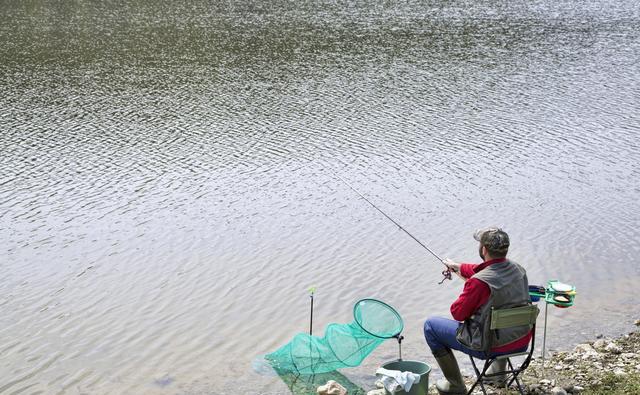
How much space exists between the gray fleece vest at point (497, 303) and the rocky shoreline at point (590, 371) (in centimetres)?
94

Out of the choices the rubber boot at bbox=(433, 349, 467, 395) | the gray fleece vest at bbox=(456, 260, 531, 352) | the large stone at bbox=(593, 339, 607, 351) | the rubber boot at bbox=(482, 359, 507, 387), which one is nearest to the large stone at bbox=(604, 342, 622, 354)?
the large stone at bbox=(593, 339, 607, 351)

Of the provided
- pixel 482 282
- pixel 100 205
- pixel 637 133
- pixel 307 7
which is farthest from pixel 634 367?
pixel 307 7

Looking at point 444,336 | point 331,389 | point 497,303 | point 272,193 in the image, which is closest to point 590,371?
point 444,336

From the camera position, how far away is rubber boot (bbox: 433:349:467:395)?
705 cm

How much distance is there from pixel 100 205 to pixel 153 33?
2640cm

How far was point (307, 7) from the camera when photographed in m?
51.0

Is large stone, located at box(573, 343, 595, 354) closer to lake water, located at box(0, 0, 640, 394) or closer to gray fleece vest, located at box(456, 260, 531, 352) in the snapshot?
lake water, located at box(0, 0, 640, 394)

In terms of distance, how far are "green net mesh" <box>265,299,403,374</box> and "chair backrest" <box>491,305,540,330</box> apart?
4.68 ft

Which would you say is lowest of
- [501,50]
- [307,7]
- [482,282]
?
[482,282]

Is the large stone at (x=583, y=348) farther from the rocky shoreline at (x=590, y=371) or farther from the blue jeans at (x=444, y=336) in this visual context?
the blue jeans at (x=444, y=336)

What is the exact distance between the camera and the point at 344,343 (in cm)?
825

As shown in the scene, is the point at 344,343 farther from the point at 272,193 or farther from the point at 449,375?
the point at 272,193

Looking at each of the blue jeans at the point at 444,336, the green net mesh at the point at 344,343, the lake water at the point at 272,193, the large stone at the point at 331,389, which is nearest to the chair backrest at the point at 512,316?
the blue jeans at the point at 444,336

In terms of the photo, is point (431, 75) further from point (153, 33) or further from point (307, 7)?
point (307, 7)
